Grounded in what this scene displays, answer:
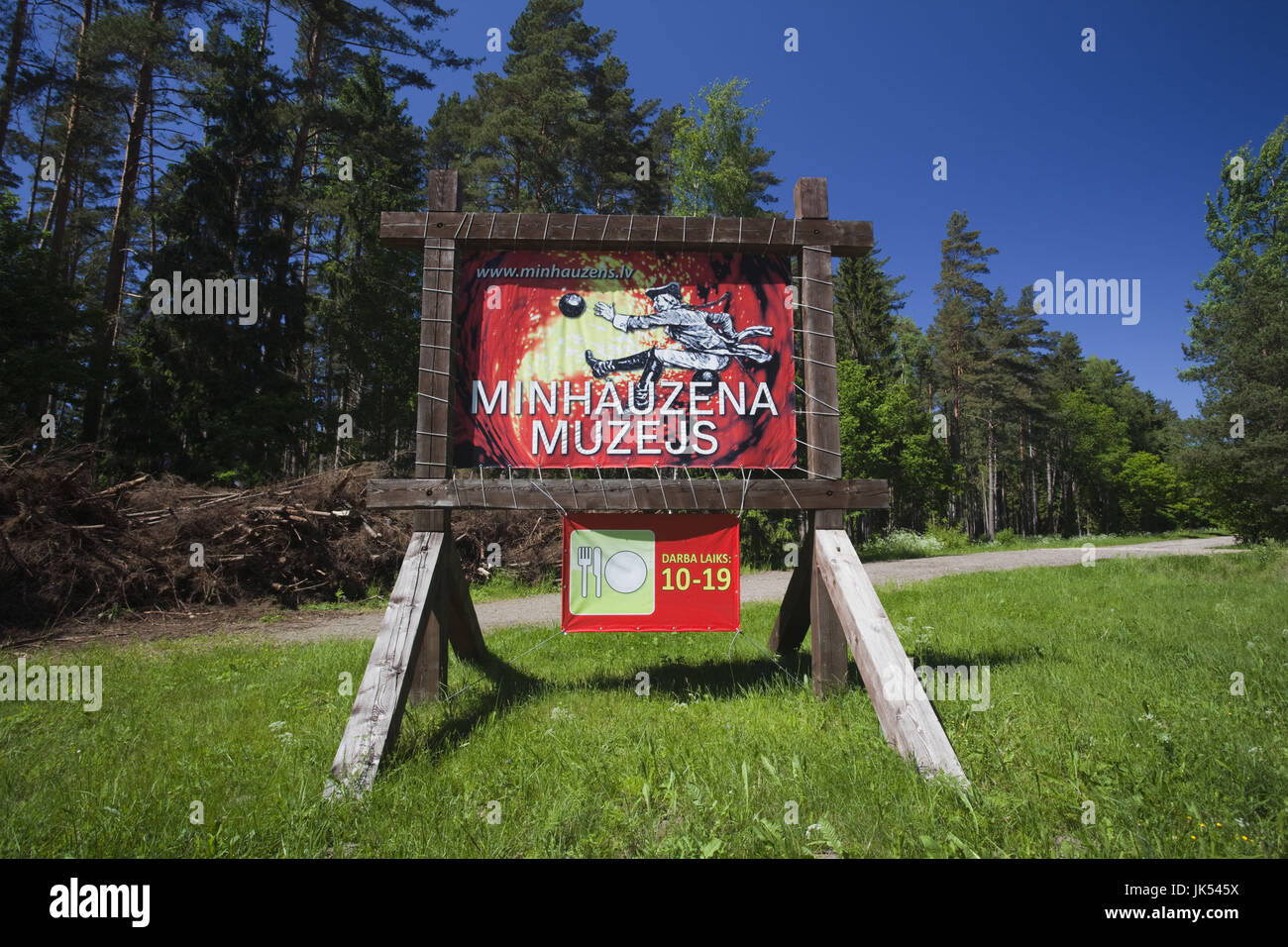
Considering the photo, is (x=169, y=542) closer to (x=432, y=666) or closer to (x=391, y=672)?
(x=432, y=666)

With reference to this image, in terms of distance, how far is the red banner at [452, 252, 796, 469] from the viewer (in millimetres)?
4430

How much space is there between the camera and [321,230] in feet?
81.9

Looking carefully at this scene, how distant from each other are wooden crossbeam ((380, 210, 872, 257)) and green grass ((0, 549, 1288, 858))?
11.2 feet

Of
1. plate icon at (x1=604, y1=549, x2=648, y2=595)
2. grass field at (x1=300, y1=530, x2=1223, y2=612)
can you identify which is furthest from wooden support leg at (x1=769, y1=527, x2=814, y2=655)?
grass field at (x1=300, y1=530, x2=1223, y2=612)

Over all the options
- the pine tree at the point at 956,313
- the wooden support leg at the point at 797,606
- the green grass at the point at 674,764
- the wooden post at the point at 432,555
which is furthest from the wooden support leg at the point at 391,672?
the pine tree at the point at 956,313

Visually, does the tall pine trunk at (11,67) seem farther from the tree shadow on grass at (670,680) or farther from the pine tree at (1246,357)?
the pine tree at (1246,357)

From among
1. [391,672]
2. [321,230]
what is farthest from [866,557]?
[321,230]

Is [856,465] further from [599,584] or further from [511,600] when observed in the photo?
[599,584]

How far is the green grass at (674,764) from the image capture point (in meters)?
2.43

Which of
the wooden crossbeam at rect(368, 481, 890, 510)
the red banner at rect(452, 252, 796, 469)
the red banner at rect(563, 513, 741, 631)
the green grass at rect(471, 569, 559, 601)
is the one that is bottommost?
the green grass at rect(471, 569, 559, 601)

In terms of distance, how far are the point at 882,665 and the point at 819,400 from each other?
1975mm

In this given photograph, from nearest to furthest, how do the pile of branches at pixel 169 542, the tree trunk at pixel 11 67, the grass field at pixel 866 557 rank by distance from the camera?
the pile of branches at pixel 169 542
the grass field at pixel 866 557
the tree trunk at pixel 11 67

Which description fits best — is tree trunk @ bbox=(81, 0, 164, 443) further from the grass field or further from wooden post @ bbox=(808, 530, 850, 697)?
wooden post @ bbox=(808, 530, 850, 697)

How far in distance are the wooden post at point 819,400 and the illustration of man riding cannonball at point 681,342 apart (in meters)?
0.38
